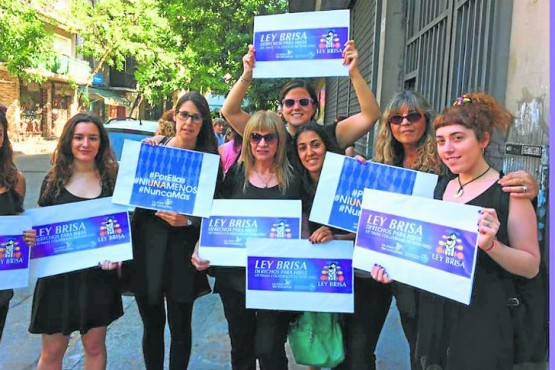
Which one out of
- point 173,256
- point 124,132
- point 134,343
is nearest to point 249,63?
point 173,256

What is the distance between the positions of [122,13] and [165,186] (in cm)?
2351

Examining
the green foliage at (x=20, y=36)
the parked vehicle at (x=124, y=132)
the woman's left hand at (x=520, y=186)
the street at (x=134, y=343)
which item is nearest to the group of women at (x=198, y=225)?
the woman's left hand at (x=520, y=186)

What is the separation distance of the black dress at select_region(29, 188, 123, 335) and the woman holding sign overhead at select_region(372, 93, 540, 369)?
1802mm

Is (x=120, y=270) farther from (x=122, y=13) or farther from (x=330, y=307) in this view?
(x=122, y=13)

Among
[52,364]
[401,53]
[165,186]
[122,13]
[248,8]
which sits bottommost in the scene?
[52,364]

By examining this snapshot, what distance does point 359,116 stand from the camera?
3.21 metres

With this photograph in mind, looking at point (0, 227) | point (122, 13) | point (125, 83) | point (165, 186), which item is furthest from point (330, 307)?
point (125, 83)

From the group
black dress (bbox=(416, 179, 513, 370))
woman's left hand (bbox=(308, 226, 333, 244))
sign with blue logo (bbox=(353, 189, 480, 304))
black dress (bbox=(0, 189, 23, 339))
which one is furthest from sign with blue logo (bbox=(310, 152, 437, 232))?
black dress (bbox=(0, 189, 23, 339))

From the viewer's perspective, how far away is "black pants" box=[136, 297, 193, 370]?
3.12 m

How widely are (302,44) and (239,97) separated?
0.54m

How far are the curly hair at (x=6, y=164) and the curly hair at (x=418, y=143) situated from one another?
6.84 ft

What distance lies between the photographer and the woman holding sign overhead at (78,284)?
282 centimetres

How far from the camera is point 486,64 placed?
11.2 ft

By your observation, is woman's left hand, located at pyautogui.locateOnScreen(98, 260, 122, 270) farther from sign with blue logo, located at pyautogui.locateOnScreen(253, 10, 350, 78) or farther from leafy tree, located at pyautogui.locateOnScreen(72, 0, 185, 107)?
leafy tree, located at pyautogui.locateOnScreen(72, 0, 185, 107)
